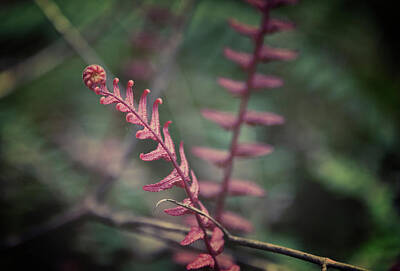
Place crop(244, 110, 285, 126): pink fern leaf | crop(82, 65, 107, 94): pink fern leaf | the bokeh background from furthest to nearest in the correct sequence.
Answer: the bokeh background
crop(244, 110, 285, 126): pink fern leaf
crop(82, 65, 107, 94): pink fern leaf

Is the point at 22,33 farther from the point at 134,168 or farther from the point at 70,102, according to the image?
the point at 134,168

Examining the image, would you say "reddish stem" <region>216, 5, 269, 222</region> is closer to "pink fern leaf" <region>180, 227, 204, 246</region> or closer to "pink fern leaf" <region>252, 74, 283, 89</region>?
"pink fern leaf" <region>252, 74, 283, 89</region>

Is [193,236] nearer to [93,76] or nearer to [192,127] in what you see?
[93,76]

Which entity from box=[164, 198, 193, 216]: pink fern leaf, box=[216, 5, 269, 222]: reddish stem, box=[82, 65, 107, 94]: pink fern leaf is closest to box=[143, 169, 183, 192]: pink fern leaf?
box=[164, 198, 193, 216]: pink fern leaf

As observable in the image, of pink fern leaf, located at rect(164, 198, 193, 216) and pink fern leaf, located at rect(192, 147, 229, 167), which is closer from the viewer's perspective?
pink fern leaf, located at rect(164, 198, 193, 216)

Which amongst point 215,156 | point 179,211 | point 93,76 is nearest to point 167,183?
point 179,211

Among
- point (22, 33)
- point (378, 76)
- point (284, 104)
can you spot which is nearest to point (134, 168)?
point (284, 104)

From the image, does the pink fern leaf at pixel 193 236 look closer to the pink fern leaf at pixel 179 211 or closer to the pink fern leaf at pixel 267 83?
the pink fern leaf at pixel 179 211
